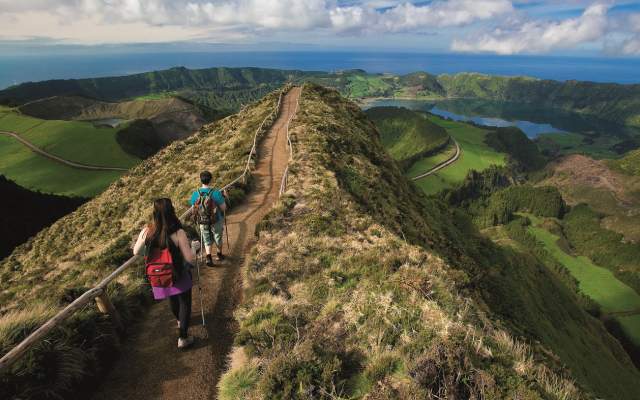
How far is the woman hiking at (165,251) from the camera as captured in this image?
7.01 metres

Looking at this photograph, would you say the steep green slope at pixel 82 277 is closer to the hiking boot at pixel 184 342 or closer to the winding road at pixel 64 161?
the hiking boot at pixel 184 342

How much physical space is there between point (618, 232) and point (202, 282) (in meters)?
223

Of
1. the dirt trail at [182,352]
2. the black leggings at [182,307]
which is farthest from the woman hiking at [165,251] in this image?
the dirt trail at [182,352]

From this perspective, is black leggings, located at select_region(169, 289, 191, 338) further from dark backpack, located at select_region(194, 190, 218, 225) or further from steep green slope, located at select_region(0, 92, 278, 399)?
dark backpack, located at select_region(194, 190, 218, 225)

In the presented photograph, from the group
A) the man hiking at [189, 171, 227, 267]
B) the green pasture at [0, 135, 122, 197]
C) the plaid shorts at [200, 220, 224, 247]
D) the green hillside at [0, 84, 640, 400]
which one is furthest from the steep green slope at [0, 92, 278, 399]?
the green pasture at [0, 135, 122, 197]

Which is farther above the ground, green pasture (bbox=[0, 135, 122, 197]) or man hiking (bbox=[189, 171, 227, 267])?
man hiking (bbox=[189, 171, 227, 267])

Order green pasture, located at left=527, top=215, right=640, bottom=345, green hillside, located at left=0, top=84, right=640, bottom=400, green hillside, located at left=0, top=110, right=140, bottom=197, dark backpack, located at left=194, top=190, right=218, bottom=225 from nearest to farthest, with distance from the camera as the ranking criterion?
green hillside, located at left=0, top=84, right=640, bottom=400
dark backpack, located at left=194, top=190, right=218, bottom=225
green hillside, located at left=0, top=110, right=140, bottom=197
green pasture, located at left=527, top=215, right=640, bottom=345

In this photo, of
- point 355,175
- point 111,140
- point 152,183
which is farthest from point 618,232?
point 111,140

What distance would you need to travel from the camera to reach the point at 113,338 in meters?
7.98

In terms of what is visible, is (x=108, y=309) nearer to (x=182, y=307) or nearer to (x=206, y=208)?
(x=182, y=307)

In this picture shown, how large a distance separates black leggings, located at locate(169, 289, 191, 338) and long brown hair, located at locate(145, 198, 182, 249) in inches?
60.5

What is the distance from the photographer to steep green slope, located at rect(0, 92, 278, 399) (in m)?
6.39

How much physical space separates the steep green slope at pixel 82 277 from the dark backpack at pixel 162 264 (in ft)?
7.15

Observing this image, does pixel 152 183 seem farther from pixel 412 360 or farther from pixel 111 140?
A: pixel 111 140
